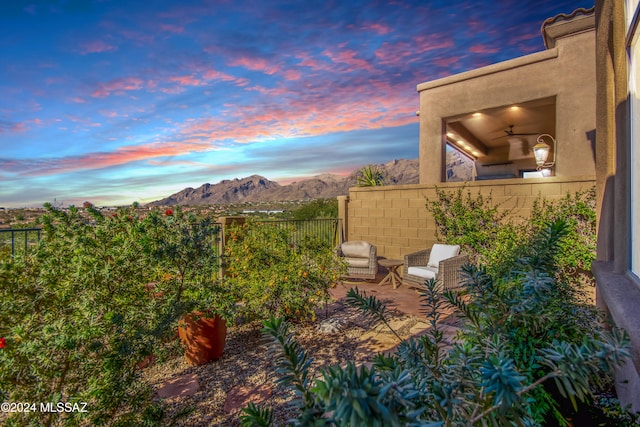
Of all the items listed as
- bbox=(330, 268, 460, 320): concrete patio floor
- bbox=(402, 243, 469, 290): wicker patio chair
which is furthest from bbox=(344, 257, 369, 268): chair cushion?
bbox=(402, 243, 469, 290): wicker patio chair

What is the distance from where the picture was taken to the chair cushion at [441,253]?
19.4ft

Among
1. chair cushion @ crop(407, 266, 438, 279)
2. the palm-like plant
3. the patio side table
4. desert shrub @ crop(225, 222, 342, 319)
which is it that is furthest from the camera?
the palm-like plant

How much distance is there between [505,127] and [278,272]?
866 centimetres

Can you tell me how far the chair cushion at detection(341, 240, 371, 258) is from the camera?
268 inches

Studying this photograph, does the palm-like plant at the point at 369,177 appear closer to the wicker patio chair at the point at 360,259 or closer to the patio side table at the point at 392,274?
the wicker patio chair at the point at 360,259

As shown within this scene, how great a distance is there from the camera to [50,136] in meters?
7.05

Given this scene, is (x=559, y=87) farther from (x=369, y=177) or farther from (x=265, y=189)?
(x=265, y=189)

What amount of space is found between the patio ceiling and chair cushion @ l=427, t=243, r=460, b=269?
11.2ft

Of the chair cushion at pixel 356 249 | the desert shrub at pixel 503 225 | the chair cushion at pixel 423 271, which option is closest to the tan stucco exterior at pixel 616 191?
the desert shrub at pixel 503 225

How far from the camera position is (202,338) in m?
3.33

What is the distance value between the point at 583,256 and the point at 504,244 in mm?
1114

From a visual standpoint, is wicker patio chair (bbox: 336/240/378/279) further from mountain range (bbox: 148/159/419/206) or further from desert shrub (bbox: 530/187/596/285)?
mountain range (bbox: 148/159/419/206)

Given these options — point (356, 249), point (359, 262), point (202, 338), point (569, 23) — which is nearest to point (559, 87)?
point (569, 23)

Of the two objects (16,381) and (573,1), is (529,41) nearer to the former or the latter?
(573,1)
